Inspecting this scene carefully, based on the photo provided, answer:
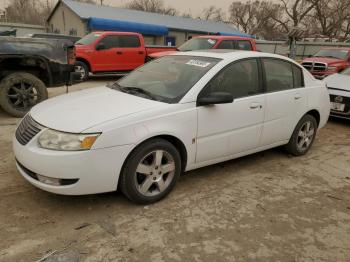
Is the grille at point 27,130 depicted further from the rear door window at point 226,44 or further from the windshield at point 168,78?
the rear door window at point 226,44

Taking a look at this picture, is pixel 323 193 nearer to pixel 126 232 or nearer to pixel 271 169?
pixel 271 169

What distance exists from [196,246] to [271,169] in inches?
84.0

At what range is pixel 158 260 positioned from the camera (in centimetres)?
270

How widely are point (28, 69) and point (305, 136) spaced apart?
5275 mm

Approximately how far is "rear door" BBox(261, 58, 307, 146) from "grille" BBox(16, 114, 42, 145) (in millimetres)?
2750

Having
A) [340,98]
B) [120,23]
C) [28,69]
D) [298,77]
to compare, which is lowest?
[340,98]

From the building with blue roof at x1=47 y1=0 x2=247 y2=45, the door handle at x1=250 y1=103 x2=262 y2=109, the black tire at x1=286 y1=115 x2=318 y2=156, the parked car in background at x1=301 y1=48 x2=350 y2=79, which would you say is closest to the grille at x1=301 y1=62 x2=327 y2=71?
the parked car in background at x1=301 y1=48 x2=350 y2=79

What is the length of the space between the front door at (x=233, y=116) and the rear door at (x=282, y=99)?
166mm

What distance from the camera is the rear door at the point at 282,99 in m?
4.43

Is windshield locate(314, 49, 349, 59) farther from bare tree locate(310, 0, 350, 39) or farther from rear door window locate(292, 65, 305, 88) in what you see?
bare tree locate(310, 0, 350, 39)

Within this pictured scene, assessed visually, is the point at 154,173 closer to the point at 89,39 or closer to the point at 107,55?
the point at 107,55

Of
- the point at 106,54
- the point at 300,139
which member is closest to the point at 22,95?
the point at 300,139

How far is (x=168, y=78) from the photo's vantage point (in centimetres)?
405

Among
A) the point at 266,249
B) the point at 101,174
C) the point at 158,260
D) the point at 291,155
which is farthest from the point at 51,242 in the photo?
the point at 291,155
